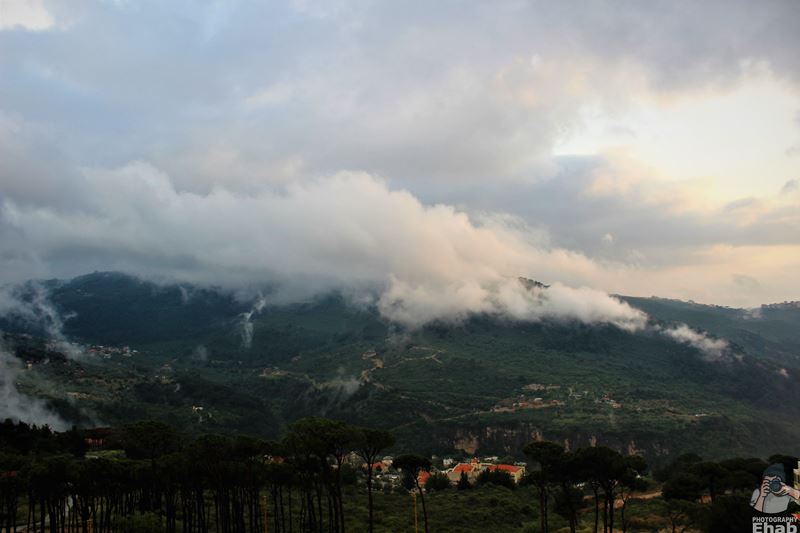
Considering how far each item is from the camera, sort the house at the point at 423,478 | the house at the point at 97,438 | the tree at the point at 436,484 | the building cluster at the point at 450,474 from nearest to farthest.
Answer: the house at the point at 97,438 → the tree at the point at 436,484 → the building cluster at the point at 450,474 → the house at the point at 423,478

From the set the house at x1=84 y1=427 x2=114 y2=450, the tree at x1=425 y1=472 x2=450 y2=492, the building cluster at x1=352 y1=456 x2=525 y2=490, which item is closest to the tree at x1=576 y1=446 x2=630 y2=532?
the tree at x1=425 y1=472 x2=450 y2=492

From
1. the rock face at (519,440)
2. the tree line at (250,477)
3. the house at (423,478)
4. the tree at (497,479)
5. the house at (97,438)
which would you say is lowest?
the rock face at (519,440)

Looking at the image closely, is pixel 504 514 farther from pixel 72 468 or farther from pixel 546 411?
pixel 546 411

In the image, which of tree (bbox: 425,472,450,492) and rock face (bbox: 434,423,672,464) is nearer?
tree (bbox: 425,472,450,492)

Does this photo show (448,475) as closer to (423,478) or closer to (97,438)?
(423,478)

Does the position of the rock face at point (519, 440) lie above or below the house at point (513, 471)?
below

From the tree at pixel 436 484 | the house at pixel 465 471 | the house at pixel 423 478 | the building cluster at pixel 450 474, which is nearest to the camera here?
the tree at pixel 436 484

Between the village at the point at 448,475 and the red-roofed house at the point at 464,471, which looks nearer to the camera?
the village at the point at 448,475

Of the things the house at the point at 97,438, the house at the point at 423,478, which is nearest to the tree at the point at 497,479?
the house at the point at 423,478

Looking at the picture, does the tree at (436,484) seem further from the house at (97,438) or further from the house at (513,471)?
the house at (97,438)

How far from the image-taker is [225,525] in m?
61.7

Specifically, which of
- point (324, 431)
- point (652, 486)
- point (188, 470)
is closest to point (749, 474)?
point (652, 486)

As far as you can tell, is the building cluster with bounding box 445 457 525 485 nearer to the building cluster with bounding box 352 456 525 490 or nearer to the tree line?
the building cluster with bounding box 352 456 525 490

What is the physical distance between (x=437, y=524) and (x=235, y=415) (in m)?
131
